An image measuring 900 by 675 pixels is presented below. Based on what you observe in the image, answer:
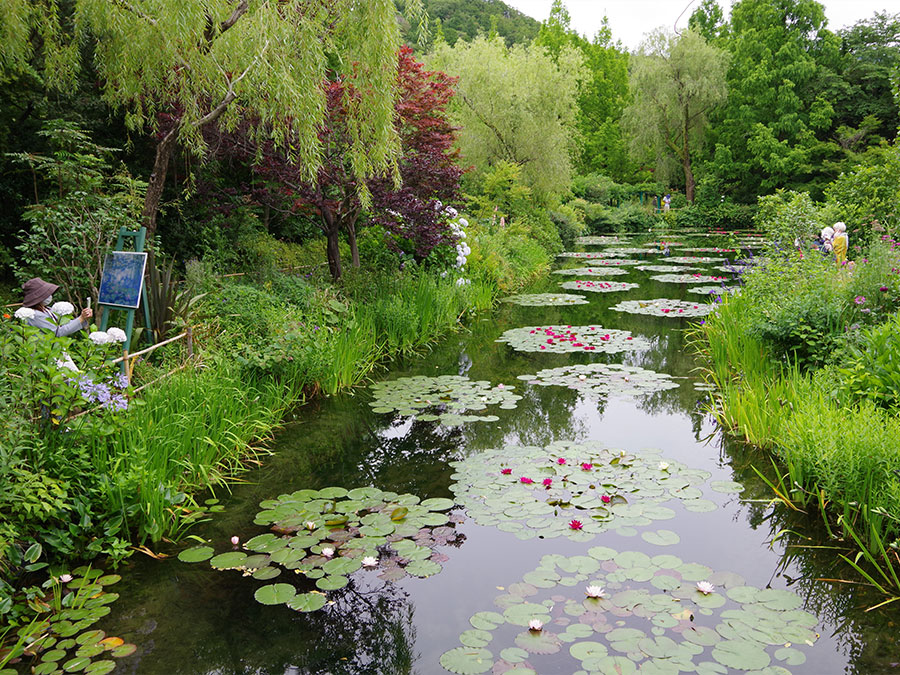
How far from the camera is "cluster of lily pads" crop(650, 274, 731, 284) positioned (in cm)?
1313

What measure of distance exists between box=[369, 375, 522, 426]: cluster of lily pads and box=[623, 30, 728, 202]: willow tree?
95.3 feet

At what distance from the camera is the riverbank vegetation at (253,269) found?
3.36 metres

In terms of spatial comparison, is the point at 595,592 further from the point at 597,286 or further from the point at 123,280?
the point at 597,286

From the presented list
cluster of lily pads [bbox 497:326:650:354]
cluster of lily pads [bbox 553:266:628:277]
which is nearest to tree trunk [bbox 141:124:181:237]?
cluster of lily pads [bbox 497:326:650:354]

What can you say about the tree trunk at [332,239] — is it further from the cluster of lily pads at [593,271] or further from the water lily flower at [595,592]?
the cluster of lily pads at [593,271]

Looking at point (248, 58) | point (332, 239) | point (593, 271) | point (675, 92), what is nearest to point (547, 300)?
point (593, 271)

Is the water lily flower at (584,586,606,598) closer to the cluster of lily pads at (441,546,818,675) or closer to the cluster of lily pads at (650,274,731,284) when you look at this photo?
the cluster of lily pads at (441,546,818,675)

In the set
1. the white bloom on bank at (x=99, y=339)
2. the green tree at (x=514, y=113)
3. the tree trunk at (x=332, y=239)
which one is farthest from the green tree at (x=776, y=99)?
the white bloom on bank at (x=99, y=339)

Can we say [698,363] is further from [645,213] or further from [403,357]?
[645,213]

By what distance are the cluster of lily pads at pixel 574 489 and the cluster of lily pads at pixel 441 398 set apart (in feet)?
3.05

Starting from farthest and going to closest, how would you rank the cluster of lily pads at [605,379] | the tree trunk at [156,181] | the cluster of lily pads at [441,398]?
the cluster of lily pads at [605,379] → the tree trunk at [156,181] → the cluster of lily pads at [441,398]

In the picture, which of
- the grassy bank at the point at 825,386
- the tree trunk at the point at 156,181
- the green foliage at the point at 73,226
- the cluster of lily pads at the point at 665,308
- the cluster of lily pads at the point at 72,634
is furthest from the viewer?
the cluster of lily pads at the point at 665,308

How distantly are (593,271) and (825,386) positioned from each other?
11.5m

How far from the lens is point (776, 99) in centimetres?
2844
